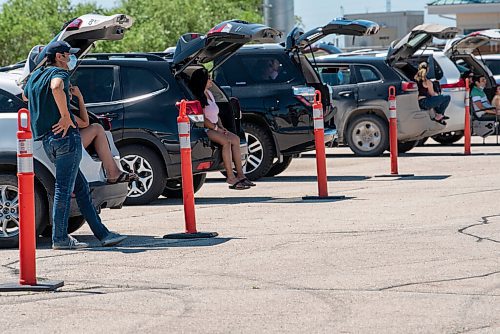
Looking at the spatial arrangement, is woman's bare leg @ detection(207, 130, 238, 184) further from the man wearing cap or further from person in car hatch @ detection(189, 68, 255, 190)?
the man wearing cap

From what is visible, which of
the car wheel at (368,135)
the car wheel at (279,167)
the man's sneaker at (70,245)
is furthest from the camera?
the car wheel at (368,135)

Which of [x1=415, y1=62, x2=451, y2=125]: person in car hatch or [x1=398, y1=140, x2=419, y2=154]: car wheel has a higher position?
[x1=415, y1=62, x2=451, y2=125]: person in car hatch

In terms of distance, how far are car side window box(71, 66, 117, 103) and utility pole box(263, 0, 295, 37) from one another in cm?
1608

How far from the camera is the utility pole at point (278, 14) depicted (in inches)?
1209

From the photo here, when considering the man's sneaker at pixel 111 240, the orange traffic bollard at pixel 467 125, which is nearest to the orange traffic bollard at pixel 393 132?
the orange traffic bollard at pixel 467 125

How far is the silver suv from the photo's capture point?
35.1 feet

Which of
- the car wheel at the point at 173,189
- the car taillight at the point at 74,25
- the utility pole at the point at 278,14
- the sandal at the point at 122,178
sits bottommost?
the car wheel at the point at 173,189

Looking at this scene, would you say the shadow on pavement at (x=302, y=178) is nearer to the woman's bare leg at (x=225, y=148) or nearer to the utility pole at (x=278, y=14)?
the woman's bare leg at (x=225, y=148)

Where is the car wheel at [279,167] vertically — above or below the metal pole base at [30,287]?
below

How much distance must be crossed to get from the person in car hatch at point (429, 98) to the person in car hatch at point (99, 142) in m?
11.1

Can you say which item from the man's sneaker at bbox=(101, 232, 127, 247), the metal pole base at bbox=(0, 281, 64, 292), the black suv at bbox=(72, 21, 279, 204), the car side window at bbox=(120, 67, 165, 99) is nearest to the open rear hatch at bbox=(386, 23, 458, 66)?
the black suv at bbox=(72, 21, 279, 204)

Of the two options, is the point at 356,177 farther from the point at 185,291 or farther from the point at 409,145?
the point at 185,291

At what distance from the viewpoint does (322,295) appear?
8086 millimetres

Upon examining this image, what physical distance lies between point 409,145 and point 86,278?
47.9 ft
